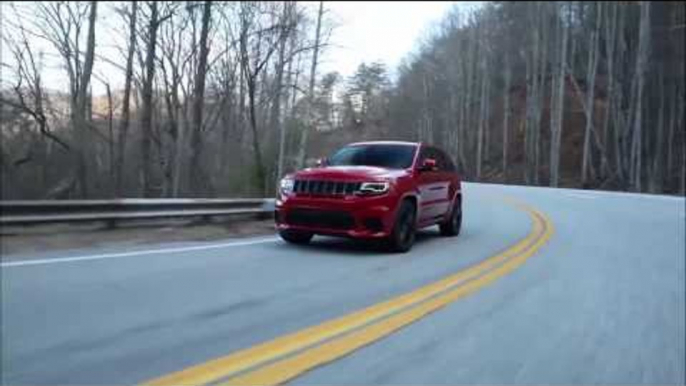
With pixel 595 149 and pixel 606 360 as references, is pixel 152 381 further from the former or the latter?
pixel 595 149

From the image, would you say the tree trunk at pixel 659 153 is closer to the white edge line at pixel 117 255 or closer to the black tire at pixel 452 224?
the black tire at pixel 452 224

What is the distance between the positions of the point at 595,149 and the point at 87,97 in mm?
38116

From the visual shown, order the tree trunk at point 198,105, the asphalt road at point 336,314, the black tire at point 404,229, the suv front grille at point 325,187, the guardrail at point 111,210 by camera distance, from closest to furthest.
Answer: the asphalt road at point 336,314 → the guardrail at point 111,210 → the suv front grille at point 325,187 → the black tire at point 404,229 → the tree trunk at point 198,105

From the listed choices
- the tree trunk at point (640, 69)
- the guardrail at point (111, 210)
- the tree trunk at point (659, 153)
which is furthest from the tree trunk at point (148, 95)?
the tree trunk at point (659, 153)

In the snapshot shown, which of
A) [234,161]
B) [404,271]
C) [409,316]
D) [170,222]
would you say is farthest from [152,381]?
[234,161]

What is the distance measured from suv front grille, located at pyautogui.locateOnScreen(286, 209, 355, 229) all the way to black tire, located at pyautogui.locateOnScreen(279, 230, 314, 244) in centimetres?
36

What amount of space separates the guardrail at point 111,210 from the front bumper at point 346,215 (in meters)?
2.40

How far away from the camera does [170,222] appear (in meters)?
10.9

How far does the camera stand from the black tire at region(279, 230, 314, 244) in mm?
9828

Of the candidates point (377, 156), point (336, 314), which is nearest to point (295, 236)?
point (377, 156)

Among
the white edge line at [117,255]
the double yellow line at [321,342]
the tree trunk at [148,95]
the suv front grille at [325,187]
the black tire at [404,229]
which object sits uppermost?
the tree trunk at [148,95]

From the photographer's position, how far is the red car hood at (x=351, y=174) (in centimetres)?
926

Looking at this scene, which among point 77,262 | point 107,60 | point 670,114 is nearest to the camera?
point 77,262

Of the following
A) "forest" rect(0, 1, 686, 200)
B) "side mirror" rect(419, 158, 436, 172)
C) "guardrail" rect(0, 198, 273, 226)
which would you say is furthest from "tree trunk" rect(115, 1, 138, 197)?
"side mirror" rect(419, 158, 436, 172)
